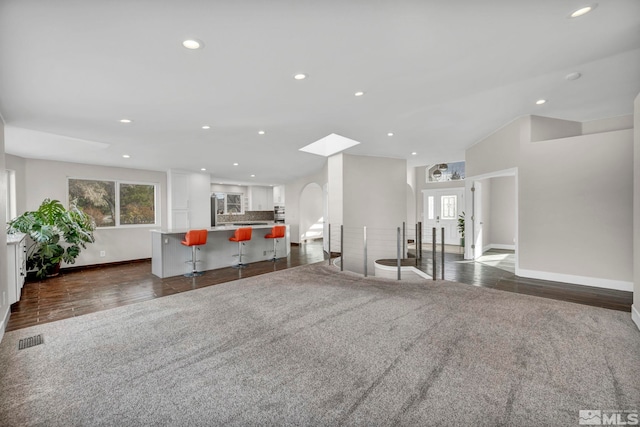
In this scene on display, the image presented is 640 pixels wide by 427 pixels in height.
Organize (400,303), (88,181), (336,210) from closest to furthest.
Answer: (400,303), (88,181), (336,210)

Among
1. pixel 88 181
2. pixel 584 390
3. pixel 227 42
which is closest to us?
pixel 584 390

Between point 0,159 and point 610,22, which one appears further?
point 0,159

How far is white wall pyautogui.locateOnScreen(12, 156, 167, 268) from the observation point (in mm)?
5832

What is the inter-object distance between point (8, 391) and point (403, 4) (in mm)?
3920

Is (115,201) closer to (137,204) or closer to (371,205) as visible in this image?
(137,204)

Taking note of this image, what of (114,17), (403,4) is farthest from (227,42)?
(403,4)

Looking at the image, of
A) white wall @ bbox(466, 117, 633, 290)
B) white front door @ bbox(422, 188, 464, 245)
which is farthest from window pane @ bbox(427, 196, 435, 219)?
white wall @ bbox(466, 117, 633, 290)

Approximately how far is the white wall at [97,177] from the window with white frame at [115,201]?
0.52 ft

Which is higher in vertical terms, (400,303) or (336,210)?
(336,210)

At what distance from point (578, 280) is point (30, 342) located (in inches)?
290

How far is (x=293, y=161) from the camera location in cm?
718

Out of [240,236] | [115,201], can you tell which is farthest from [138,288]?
[115,201]

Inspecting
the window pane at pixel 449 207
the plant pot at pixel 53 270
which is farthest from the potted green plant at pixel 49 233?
the window pane at pixel 449 207

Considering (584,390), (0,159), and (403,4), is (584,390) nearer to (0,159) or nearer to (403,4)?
(403,4)
